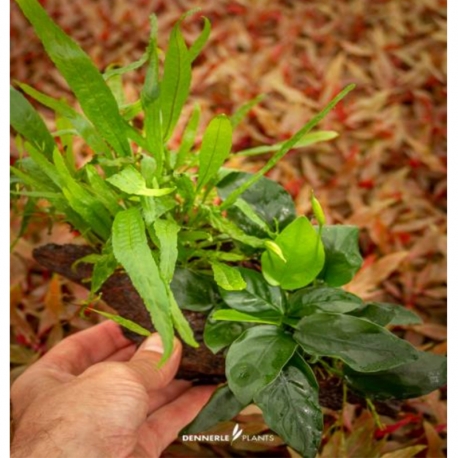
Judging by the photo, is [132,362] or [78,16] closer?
[132,362]

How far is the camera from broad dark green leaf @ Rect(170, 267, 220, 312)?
655 millimetres

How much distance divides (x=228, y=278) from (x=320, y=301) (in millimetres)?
122

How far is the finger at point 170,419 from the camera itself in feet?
2.40

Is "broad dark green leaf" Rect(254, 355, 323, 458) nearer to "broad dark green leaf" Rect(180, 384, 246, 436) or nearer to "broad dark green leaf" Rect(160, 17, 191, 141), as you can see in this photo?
"broad dark green leaf" Rect(180, 384, 246, 436)

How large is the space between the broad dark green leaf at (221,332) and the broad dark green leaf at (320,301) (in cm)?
6

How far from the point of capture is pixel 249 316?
61 centimetres

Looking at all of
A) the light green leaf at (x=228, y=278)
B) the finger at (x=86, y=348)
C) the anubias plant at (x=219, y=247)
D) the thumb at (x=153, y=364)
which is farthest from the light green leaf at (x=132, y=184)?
the finger at (x=86, y=348)

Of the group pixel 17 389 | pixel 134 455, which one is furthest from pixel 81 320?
pixel 134 455

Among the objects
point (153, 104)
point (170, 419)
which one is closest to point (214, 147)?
point (153, 104)

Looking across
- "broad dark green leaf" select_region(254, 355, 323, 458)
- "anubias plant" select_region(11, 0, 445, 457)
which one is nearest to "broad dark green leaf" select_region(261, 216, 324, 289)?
"anubias plant" select_region(11, 0, 445, 457)

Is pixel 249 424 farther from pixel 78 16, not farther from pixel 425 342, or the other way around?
pixel 78 16

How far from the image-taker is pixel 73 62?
0.57 metres

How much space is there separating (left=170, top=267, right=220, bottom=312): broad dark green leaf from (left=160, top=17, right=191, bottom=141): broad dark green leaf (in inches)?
6.7
